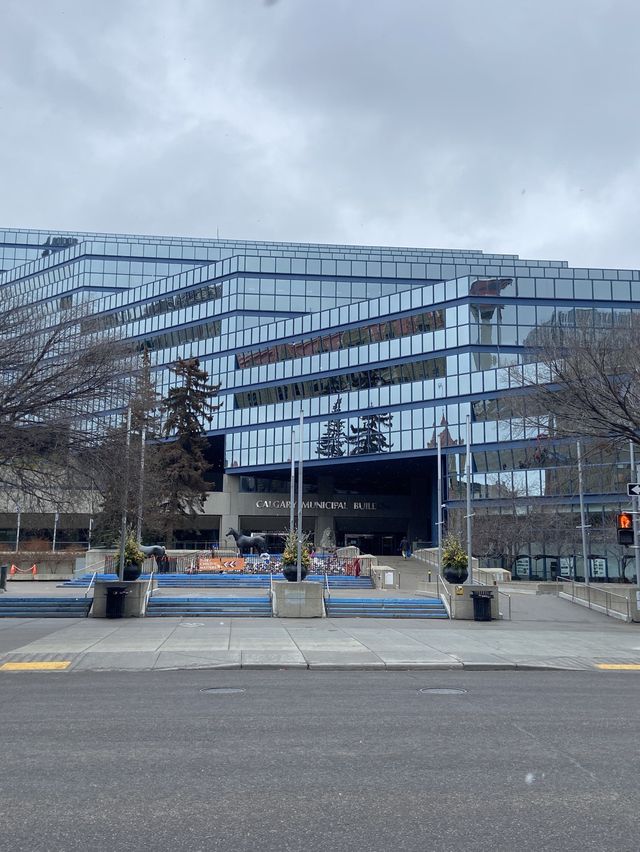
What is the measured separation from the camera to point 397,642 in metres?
19.4

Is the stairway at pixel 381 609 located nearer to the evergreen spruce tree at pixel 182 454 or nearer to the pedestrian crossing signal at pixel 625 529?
the pedestrian crossing signal at pixel 625 529

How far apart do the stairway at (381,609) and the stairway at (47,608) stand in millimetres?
8177

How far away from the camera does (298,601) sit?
2641 cm

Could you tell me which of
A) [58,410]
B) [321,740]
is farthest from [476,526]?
[321,740]

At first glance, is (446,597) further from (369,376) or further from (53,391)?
(369,376)

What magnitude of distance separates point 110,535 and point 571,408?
3495cm

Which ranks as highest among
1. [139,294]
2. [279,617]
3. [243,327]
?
[139,294]

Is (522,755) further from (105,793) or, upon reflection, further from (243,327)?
(243,327)

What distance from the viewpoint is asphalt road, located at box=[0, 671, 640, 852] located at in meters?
5.58

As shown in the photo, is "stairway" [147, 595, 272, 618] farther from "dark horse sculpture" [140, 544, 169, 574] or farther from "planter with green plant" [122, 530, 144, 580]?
"dark horse sculpture" [140, 544, 169, 574]

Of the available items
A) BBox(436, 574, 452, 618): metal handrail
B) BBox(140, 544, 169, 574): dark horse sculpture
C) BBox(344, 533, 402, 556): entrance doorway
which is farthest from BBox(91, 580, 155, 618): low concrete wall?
BBox(344, 533, 402, 556): entrance doorway

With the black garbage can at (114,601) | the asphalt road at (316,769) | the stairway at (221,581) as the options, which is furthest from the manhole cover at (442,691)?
the stairway at (221,581)

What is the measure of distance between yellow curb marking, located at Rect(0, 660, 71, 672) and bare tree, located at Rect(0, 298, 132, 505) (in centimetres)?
532

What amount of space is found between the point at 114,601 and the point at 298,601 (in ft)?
19.4
